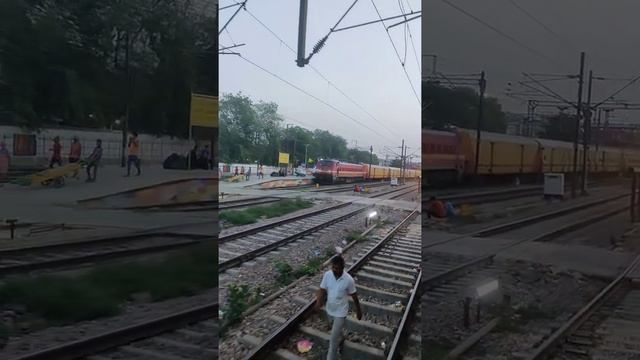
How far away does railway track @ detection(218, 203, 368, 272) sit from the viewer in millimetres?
2730

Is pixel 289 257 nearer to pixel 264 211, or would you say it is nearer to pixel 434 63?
pixel 264 211

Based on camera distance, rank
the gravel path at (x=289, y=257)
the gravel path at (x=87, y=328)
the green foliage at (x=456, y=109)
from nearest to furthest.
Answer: the gravel path at (x=87, y=328) → the green foliage at (x=456, y=109) → the gravel path at (x=289, y=257)

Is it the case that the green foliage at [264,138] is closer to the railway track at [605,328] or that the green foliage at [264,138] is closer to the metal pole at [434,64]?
the metal pole at [434,64]

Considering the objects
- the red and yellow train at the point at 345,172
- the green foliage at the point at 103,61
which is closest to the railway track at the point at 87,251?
the green foliage at the point at 103,61

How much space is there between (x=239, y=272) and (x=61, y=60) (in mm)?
1349

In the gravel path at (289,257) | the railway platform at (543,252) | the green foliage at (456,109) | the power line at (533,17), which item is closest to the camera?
the railway platform at (543,252)

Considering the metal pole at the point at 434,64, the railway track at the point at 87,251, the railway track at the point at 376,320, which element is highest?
the metal pole at the point at 434,64

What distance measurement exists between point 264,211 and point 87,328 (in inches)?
47.3

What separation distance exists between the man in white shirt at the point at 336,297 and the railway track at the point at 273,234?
0.31 m

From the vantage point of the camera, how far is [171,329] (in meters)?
2.35

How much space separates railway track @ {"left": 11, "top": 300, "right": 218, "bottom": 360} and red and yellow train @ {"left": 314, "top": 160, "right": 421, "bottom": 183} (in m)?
1.03

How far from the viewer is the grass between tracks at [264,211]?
277cm

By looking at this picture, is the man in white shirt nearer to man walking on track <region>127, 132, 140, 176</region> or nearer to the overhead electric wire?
man walking on track <region>127, 132, 140, 176</region>

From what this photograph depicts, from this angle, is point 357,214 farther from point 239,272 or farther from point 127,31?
point 127,31
